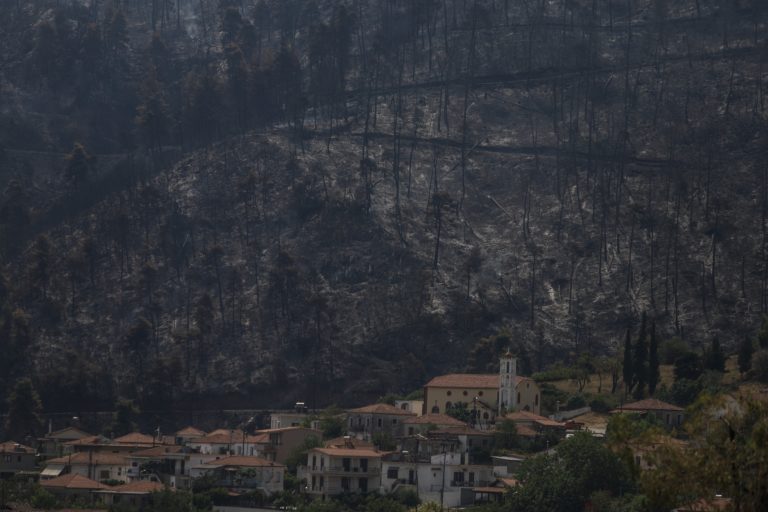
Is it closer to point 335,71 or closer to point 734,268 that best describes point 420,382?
point 734,268

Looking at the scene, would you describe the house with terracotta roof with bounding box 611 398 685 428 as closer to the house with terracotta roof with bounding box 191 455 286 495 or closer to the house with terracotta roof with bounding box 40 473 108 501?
the house with terracotta roof with bounding box 191 455 286 495

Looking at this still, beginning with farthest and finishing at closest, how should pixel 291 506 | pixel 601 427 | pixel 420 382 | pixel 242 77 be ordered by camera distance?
pixel 242 77, pixel 420 382, pixel 601 427, pixel 291 506

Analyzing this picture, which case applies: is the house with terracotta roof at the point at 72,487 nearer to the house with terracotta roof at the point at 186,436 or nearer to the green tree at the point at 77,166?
the house with terracotta roof at the point at 186,436

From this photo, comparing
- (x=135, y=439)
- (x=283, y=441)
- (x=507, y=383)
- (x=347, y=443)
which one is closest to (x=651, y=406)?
(x=507, y=383)

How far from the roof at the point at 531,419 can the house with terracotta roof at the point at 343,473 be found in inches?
509

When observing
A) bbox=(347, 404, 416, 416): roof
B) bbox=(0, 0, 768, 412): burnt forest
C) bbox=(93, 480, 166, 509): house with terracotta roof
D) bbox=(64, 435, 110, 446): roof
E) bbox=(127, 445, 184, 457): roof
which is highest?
bbox=(0, 0, 768, 412): burnt forest

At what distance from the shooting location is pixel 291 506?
357 ft

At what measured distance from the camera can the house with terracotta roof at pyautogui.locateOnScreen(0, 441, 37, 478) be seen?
397 ft

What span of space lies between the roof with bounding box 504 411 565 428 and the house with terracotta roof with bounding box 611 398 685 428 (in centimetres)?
466

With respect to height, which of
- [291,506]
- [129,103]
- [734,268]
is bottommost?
[291,506]

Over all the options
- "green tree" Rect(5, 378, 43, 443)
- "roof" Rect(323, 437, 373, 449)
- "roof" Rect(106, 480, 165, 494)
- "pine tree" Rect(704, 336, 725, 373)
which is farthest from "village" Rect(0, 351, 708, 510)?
"pine tree" Rect(704, 336, 725, 373)

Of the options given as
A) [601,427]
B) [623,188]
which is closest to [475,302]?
[623,188]

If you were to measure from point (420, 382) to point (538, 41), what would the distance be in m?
54.1

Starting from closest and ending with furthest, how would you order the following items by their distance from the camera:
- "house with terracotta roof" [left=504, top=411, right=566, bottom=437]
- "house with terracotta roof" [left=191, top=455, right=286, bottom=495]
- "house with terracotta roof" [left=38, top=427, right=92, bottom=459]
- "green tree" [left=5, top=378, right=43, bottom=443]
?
"house with terracotta roof" [left=191, top=455, right=286, bottom=495] < "house with terracotta roof" [left=504, top=411, right=566, bottom=437] < "house with terracotta roof" [left=38, top=427, right=92, bottom=459] < "green tree" [left=5, top=378, right=43, bottom=443]
